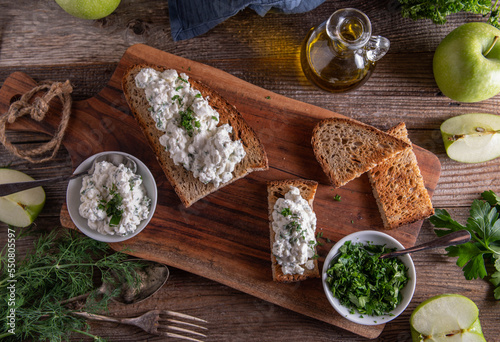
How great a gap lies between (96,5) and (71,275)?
1.96 meters

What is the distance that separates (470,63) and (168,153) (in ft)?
7.44

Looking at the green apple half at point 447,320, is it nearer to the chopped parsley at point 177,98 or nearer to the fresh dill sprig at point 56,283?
the fresh dill sprig at point 56,283

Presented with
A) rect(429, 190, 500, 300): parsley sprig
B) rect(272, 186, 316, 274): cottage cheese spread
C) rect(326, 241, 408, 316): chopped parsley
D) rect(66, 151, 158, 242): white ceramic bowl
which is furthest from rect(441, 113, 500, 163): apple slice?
rect(66, 151, 158, 242): white ceramic bowl

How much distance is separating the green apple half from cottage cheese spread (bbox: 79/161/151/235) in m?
2.21

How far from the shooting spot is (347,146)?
276 centimetres

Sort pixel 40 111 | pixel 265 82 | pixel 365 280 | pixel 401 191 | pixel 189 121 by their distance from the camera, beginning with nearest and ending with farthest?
pixel 189 121
pixel 365 280
pixel 40 111
pixel 401 191
pixel 265 82

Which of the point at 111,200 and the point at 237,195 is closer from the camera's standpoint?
the point at 111,200

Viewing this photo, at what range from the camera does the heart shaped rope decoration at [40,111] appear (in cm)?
266

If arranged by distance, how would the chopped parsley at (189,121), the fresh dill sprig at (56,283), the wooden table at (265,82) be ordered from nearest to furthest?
the chopped parsley at (189,121) < the fresh dill sprig at (56,283) < the wooden table at (265,82)

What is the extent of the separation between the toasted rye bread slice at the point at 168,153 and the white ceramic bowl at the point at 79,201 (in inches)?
6.4

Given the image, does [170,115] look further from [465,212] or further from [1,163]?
[465,212]

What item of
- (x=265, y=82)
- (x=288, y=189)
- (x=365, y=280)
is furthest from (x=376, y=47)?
(x=365, y=280)

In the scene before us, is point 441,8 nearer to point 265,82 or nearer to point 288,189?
point 265,82

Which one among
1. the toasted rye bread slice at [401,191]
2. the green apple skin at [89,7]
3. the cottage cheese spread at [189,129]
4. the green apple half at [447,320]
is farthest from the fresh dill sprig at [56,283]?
the green apple half at [447,320]
